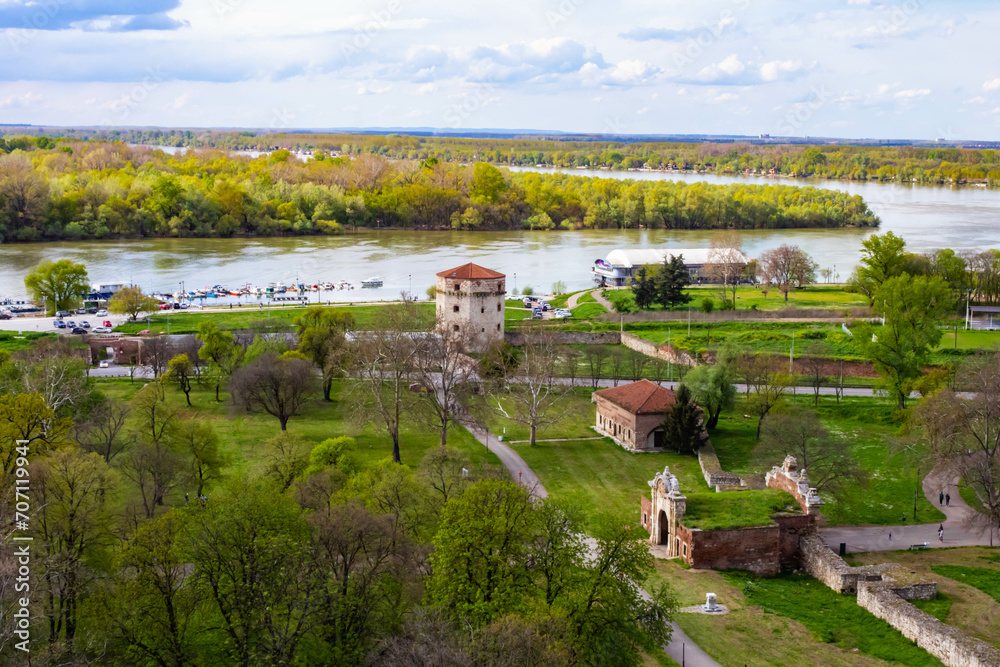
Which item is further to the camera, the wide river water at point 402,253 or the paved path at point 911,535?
the wide river water at point 402,253

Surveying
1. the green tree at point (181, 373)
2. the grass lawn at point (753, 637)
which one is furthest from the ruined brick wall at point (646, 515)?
the green tree at point (181, 373)

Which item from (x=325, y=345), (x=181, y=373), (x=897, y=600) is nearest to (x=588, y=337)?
(x=325, y=345)

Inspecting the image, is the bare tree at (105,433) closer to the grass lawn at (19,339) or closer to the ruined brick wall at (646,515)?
the ruined brick wall at (646,515)

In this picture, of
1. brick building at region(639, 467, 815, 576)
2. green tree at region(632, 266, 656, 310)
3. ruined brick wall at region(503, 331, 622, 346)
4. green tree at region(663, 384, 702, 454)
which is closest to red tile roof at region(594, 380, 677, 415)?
green tree at region(663, 384, 702, 454)

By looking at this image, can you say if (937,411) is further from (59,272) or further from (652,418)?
(59,272)

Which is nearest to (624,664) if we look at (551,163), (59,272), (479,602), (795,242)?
(479,602)

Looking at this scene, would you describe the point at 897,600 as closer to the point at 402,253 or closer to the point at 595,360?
the point at 595,360
